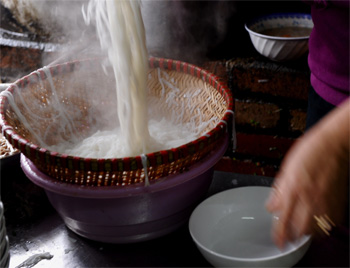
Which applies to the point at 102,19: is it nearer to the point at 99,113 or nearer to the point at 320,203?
the point at 99,113

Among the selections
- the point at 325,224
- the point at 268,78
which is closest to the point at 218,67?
the point at 268,78

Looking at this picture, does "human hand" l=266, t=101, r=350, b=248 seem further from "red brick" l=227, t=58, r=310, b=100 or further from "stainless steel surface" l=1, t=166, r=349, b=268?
"red brick" l=227, t=58, r=310, b=100

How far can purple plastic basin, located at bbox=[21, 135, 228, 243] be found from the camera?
0.96m

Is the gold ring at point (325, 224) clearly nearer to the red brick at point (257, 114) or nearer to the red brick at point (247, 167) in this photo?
the red brick at point (257, 114)

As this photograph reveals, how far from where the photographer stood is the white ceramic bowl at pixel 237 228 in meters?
0.94

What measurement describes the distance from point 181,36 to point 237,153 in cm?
66

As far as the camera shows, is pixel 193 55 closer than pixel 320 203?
No

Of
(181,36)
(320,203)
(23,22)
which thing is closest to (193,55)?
(181,36)

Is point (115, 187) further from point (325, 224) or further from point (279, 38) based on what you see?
point (279, 38)

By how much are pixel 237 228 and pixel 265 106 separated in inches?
36.5

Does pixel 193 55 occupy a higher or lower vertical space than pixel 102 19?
lower

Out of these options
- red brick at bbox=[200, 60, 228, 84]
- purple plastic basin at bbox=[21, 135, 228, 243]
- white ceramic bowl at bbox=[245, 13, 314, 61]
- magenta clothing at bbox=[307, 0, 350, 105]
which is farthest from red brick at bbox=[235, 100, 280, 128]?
purple plastic basin at bbox=[21, 135, 228, 243]

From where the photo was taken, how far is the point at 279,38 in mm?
1602

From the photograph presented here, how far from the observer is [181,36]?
1.83m
